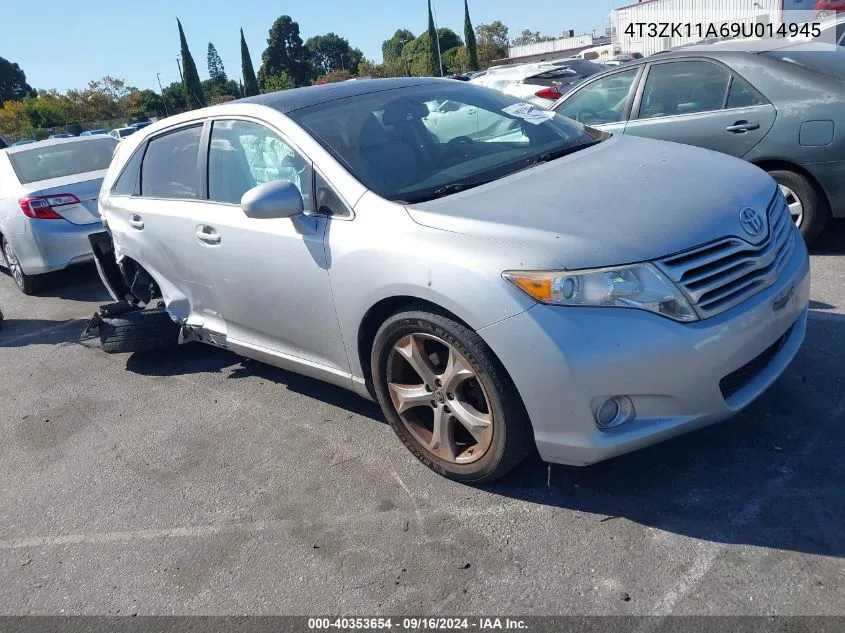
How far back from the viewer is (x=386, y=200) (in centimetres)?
318

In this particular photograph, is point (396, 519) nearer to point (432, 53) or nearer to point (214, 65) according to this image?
point (432, 53)

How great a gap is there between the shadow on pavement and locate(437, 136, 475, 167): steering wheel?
1520mm

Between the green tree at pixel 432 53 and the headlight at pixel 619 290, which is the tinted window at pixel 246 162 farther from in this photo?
the green tree at pixel 432 53

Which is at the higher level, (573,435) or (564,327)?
(564,327)

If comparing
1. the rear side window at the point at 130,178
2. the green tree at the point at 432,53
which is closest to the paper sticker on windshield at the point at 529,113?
the rear side window at the point at 130,178

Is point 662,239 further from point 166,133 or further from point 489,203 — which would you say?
point 166,133

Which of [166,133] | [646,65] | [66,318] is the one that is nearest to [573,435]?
[166,133]

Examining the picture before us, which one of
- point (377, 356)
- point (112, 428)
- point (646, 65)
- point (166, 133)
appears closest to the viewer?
point (377, 356)

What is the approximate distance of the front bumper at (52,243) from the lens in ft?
23.5

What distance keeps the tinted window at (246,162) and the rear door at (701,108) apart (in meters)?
3.37

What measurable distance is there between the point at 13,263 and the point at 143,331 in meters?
3.89

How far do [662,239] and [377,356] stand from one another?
129cm

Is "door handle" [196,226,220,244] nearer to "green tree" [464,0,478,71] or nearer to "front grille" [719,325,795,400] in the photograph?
"front grille" [719,325,795,400]

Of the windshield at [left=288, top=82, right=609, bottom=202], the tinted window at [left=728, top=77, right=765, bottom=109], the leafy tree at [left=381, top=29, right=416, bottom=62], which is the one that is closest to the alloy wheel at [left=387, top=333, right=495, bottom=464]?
the windshield at [left=288, top=82, right=609, bottom=202]
